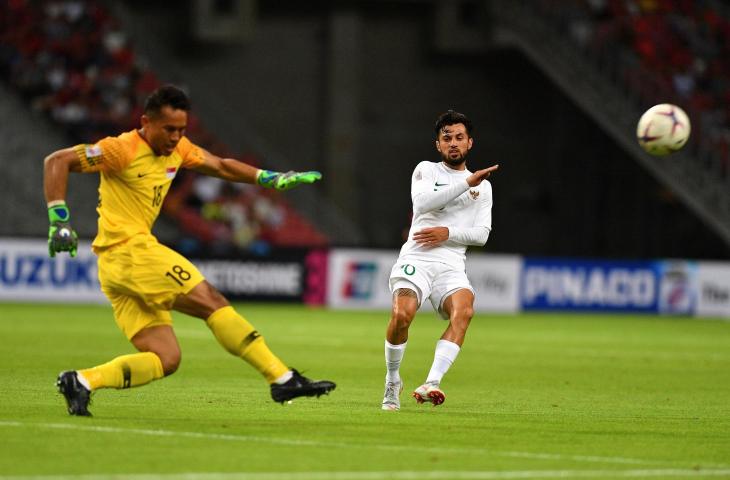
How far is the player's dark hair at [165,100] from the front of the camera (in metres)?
9.38

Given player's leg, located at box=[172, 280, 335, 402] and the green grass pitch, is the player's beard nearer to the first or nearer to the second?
the green grass pitch

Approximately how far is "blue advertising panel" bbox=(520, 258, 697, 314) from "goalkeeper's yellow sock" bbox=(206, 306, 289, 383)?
65.2 feet

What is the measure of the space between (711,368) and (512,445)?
8933 mm

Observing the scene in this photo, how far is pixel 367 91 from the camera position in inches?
1457

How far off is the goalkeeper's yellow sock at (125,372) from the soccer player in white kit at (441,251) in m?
2.18

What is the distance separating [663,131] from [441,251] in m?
3.89

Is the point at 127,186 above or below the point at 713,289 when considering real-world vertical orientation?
above

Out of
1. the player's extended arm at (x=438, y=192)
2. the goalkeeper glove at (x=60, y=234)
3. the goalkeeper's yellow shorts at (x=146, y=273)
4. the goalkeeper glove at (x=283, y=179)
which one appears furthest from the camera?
the player's extended arm at (x=438, y=192)

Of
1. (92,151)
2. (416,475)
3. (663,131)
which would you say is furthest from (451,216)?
(416,475)

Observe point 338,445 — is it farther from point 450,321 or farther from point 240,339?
point 450,321

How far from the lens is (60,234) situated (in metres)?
8.88

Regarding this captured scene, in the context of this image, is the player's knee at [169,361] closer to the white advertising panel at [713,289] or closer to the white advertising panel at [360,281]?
the white advertising panel at [360,281]

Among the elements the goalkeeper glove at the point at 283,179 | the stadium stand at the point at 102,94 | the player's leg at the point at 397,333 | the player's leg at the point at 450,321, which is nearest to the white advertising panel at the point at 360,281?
the stadium stand at the point at 102,94

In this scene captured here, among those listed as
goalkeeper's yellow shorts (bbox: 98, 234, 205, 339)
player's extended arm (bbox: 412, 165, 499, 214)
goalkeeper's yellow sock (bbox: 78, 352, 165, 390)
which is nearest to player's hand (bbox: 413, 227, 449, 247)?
player's extended arm (bbox: 412, 165, 499, 214)
